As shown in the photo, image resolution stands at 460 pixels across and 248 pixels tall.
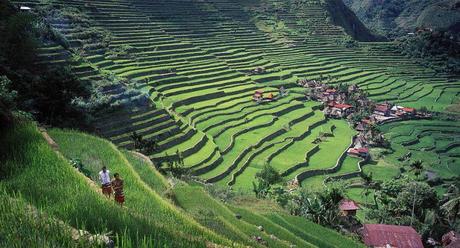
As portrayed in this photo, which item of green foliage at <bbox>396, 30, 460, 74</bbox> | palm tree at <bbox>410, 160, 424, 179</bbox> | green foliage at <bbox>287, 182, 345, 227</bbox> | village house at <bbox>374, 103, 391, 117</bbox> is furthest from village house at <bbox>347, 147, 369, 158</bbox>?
green foliage at <bbox>396, 30, 460, 74</bbox>

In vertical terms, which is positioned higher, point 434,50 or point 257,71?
point 257,71

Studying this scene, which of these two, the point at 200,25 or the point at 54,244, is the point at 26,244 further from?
the point at 200,25

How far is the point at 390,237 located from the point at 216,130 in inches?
547

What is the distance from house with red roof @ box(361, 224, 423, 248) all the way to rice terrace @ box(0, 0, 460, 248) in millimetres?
69

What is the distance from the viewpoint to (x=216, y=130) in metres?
29.2

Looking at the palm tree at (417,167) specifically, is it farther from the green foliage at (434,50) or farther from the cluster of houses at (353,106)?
the green foliage at (434,50)

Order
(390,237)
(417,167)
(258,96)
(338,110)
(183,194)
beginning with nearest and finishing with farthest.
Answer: (183,194) < (390,237) < (417,167) < (258,96) < (338,110)

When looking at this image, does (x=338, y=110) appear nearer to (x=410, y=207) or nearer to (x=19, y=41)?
(x=410, y=207)

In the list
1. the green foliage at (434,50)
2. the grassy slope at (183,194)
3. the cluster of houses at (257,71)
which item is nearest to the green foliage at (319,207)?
the grassy slope at (183,194)

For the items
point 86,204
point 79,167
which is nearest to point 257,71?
point 79,167

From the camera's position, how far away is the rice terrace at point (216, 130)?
674 cm

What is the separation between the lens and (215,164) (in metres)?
24.0

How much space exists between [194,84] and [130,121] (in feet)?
44.1

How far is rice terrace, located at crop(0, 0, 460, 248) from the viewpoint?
6.74 metres
